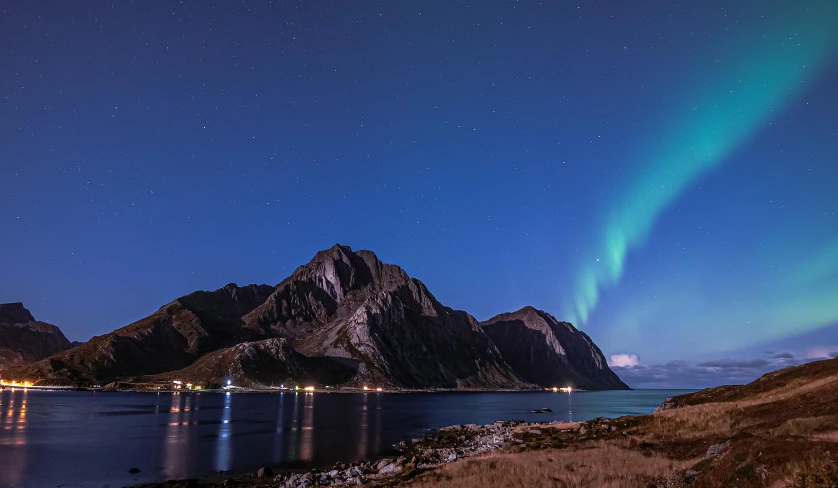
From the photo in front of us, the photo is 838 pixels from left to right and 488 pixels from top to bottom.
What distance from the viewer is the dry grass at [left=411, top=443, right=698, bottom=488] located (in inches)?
Answer: 1049

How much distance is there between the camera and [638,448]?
38906 millimetres

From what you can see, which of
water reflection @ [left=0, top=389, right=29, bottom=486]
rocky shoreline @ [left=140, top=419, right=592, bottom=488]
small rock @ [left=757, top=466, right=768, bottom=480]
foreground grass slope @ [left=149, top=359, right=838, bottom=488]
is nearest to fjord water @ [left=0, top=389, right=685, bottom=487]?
water reflection @ [left=0, top=389, right=29, bottom=486]

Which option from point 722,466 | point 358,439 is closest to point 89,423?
point 358,439

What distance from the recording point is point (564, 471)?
3012cm

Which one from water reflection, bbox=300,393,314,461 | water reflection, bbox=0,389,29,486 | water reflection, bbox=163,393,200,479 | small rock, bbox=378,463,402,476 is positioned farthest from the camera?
water reflection, bbox=300,393,314,461

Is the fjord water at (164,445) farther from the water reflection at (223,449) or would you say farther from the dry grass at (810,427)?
the dry grass at (810,427)

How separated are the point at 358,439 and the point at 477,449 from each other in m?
31.1

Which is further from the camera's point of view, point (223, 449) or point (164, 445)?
point (164, 445)

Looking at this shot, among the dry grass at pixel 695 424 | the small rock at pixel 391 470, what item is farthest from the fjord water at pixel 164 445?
the dry grass at pixel 695 424

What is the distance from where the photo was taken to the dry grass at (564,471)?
2664cm

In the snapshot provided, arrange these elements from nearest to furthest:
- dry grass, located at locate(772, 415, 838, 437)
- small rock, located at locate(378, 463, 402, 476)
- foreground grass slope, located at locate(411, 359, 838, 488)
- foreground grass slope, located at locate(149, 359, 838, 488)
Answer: foreground grass slope, located at locate(411, 359, 838, 488) → foreground grass slope, located at locate(149, 359, 838, 488) → dry grass, located at locate(772, 415, 838, 437) → small rock, located at locate(378, 463, 402, 476)

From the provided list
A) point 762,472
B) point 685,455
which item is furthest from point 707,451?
point 762,472

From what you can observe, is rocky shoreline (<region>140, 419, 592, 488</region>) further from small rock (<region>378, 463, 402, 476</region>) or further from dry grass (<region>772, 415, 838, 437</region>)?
dry grass (<region>772, 415, 838, 437</region>)

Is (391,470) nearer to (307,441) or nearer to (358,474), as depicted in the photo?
(358,474)
